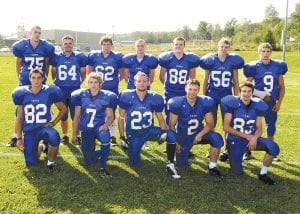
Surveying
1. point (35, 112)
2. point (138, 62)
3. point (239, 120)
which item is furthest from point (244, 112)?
point (35, 112)

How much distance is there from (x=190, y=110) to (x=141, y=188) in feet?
4.21

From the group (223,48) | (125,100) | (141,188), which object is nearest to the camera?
(141,188)

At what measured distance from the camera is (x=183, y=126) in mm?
5406

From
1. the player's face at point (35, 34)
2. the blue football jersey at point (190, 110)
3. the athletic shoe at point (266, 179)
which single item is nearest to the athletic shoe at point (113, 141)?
the blue football jersey at point (190, 110)

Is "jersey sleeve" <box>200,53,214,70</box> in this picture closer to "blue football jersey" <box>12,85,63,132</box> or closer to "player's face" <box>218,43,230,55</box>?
"player's face" <box>218,43,230,55</box>

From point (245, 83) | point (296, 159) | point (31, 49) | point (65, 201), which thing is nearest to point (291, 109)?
point (296, 159)

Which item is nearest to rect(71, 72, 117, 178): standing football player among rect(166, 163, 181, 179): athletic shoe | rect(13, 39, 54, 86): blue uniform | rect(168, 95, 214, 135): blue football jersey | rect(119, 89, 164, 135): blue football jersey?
rect(119, 89, 164, 135): blue football jersey

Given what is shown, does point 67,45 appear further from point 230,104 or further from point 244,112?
point 244,112

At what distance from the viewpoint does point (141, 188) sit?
4.72 m

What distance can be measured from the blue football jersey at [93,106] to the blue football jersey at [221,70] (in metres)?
1.61

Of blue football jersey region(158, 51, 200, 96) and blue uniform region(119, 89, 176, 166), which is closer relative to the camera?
blue uniform region(119, 89, 176, 166)

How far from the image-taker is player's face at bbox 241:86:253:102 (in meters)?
5.14

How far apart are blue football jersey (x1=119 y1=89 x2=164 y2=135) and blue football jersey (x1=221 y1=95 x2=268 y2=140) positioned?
3.15 feet

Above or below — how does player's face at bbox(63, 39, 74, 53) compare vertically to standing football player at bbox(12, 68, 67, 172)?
above
